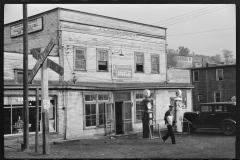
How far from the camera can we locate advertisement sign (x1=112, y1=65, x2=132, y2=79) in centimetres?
1458

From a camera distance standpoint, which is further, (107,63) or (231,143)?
(107,63)

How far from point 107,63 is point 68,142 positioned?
473cm

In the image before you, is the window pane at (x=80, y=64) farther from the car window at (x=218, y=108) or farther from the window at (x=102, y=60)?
the car window at (x=218, y=108)

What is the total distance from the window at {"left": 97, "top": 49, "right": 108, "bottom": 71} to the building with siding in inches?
411

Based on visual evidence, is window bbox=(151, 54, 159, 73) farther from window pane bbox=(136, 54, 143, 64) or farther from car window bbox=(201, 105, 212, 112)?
car window bbox=(201, 105, 212, 112)

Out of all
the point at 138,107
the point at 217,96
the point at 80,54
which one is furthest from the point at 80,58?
the point at 217,96

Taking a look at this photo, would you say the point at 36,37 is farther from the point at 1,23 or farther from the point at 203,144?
the point at 203,144

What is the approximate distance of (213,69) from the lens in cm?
2183

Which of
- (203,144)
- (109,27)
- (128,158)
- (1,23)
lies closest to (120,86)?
(109,27)

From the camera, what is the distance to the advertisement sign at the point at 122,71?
47.8ft

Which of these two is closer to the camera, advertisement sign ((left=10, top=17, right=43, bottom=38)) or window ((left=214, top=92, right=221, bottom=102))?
advertisement sign ((left=10, top=17, right=43, bottom=38))

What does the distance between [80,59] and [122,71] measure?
272 centimetres

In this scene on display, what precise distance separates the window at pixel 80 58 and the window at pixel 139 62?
3.51m

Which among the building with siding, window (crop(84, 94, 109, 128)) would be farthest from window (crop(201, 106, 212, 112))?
the building with siding
